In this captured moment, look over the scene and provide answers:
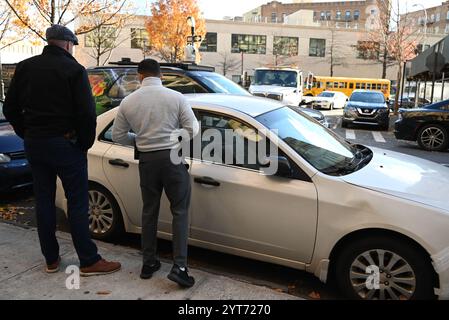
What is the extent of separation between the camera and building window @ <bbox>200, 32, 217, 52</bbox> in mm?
59781

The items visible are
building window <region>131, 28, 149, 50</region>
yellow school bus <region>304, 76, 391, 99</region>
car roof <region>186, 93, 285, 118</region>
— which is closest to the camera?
car roof <region>186, 93, 285, 118</region>

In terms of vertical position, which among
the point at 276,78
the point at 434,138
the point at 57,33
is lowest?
the point at 434,138

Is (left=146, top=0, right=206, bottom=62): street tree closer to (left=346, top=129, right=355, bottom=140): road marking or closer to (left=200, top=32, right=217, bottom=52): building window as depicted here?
(left=346, top=129, right=355, bottom=140): road marking

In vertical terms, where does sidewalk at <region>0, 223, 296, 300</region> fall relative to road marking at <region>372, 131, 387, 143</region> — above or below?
above

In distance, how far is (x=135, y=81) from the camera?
734cm

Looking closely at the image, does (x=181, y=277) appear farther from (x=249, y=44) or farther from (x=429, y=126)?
(x=249, y=44)

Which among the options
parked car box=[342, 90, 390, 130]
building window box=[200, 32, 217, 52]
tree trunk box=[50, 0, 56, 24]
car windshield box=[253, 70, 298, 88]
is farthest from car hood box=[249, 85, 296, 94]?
building window box=[200, 32, 217, 52]

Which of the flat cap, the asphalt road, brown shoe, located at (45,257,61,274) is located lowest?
the asphalt road

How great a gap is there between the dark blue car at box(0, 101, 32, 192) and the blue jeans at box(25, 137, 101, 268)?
2499 millimetres

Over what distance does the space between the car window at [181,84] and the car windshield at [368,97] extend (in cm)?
1225

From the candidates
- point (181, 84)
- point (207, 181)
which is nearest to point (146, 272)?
point (207, 181)

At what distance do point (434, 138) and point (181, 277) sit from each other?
9909 mm

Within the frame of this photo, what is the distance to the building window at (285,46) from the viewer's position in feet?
200

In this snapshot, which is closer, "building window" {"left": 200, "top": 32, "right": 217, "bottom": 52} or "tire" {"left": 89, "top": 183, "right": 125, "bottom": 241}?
"tire" {"left": 89, "top": 183, "right": 125, "bottom": 241}
